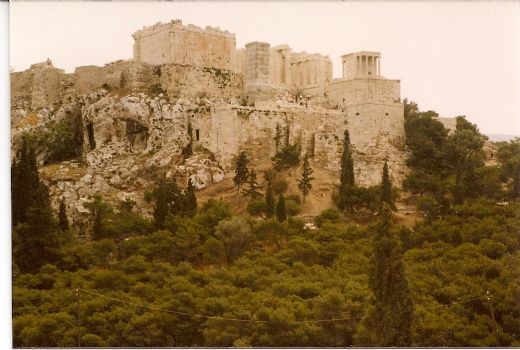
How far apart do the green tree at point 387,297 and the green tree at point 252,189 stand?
9306 millimetres

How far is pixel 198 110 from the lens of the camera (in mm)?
35031

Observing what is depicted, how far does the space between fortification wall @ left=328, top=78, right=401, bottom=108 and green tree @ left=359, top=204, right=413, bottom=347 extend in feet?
41.1

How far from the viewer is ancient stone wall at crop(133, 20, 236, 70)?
36.0 meters

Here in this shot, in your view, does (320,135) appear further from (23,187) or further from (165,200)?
(23,187)

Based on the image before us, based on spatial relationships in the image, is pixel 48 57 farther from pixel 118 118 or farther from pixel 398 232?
pixel 398 232

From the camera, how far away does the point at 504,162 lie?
3541 centimetres

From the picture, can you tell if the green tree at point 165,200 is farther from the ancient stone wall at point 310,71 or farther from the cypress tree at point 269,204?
the ancient stone wall at point 310,71

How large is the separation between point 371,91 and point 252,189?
6.46 m

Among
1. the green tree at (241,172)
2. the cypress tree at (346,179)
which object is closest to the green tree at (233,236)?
the green tree at (241,172)

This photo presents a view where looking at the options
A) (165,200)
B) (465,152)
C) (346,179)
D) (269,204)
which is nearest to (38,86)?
(165,200)

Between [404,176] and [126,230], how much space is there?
1053 cm

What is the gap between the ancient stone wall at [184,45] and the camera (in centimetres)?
3600

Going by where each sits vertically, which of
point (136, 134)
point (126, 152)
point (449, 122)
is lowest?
point (126, 152)

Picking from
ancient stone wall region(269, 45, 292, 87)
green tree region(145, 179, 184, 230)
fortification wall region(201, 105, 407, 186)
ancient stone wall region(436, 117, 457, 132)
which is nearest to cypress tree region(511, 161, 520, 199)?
fortification wall region(201, 105, 407, 186)
